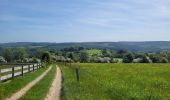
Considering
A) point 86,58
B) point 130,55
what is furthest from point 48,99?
point 86,58

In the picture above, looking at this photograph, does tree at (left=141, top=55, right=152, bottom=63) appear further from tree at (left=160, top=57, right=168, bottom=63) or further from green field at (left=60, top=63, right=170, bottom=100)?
green field at (left=60, top=63, right=170, bottom=100)

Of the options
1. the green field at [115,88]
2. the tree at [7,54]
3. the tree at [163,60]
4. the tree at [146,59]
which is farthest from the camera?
the tree at [7,54]

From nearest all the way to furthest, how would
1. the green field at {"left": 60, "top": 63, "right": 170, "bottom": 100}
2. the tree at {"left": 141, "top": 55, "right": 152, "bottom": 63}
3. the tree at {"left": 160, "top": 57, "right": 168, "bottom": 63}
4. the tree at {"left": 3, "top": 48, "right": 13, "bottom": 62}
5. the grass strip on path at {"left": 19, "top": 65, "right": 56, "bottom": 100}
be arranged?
the green field at {"left": 60, "top": 63, "right": 170, "bottom": 100}
the grass strip on path at {"left": 19, "top": 65, "right": 56, "bottom": 100}
the tree at {"left": 160, "top": 57, "right": 168, "bottom": 63}
the tree at {"left": 141, "top": 55, "right": 152, "bottom": 63}
the tree at {"left": 3, "top": 48, "right": 13, "bottom": 62}

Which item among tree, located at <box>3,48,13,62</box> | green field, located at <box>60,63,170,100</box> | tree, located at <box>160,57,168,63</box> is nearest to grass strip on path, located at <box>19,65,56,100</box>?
green field, located at <box>60,63,170,100</box>

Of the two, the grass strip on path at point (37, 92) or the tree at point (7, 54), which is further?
the tree at point (7, 54)

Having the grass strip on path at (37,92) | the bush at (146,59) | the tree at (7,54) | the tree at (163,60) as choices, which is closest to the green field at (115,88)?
Result: the grass strip on path at (37,92)

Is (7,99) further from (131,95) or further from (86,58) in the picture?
(86,58)

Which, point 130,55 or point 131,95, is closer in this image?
point 131,95

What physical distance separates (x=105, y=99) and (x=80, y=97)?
1.38 metres

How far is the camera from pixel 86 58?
191 m

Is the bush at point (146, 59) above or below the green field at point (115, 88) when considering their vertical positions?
below

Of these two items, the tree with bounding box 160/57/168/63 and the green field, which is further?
the tree with bounding box 160/57/168/63

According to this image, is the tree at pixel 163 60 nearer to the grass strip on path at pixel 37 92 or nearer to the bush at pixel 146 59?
the bush at pixel 146 59

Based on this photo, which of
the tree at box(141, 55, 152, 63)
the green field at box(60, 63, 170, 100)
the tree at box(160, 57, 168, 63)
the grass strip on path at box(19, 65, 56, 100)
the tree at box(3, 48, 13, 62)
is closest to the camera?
the green field at box(60, 63, 170, 100)
